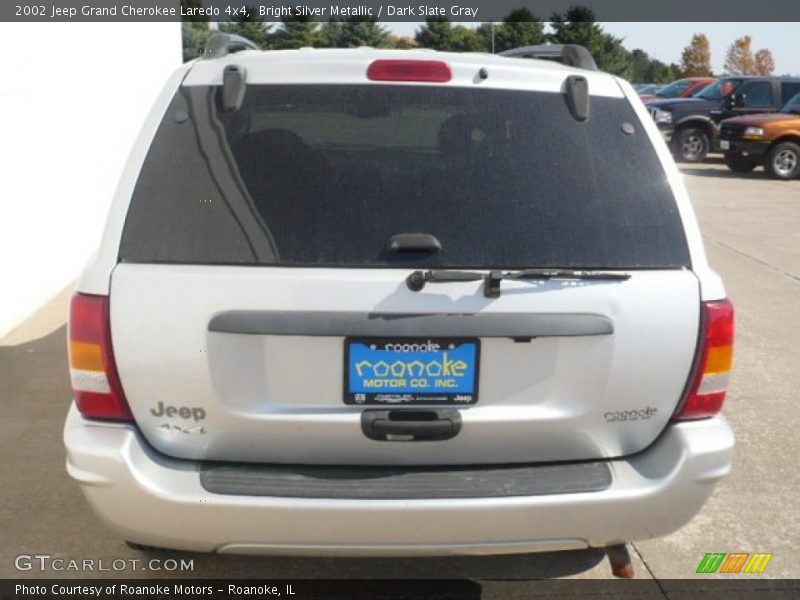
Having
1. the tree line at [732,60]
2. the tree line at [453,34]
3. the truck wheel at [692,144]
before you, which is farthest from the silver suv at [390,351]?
the tree line at [732,60]

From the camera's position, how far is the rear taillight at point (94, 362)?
2605mm

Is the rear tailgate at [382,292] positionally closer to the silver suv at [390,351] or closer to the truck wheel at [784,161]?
the silver suv at [390,351]

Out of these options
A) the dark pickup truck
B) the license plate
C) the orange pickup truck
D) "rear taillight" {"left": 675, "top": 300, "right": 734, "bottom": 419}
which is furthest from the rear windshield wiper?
the dark pickup truck

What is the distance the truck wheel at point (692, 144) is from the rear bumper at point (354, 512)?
19.3 meters

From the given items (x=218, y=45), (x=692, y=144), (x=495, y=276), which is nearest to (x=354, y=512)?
(x=495, y=276)

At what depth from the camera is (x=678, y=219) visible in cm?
278

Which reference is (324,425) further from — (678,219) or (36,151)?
(36,151)

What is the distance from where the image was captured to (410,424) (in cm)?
261

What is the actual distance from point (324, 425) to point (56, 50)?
603 centimetres

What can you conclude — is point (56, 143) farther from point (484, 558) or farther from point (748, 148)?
point (748, 148)

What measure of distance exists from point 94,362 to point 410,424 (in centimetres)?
92

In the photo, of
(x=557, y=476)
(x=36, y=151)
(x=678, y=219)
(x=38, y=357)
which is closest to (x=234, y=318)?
(x=557, y=476)

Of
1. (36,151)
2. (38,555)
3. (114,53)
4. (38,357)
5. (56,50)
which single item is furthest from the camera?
(114,53)

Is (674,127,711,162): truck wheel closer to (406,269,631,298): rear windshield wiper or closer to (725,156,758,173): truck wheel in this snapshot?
(725,156,758,173): truck wheel
